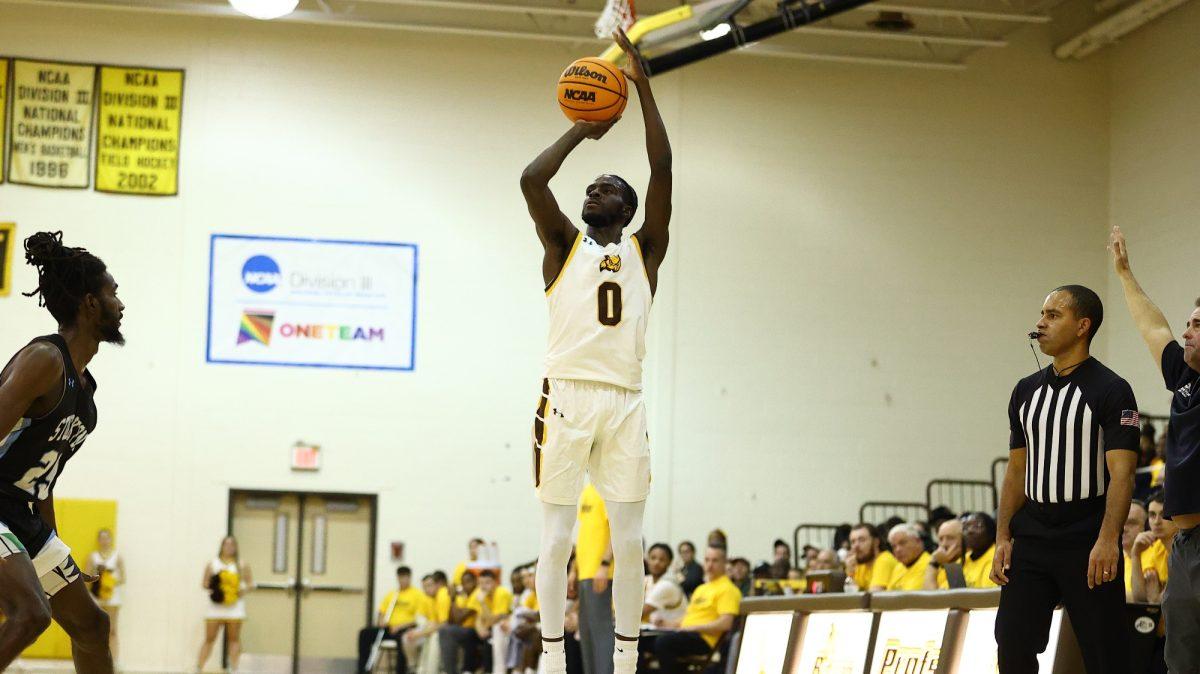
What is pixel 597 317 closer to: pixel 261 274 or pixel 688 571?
pixel 688 571

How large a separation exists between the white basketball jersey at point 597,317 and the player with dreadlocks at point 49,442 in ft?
5.17

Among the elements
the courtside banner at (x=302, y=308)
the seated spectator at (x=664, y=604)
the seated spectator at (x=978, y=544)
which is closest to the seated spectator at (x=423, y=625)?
the courtside banner at (x=302, y=308)

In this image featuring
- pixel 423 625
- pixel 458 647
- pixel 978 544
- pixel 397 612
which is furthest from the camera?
pixel 397 612

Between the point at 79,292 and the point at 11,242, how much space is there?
509 inches

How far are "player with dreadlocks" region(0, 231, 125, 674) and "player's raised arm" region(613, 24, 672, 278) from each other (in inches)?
77.4

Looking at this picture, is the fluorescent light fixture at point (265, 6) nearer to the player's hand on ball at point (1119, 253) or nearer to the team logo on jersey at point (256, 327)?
the team logo on jersey at point (256, 327)

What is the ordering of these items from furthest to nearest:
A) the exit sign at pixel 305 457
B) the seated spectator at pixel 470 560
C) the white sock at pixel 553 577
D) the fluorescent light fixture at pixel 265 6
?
the exit sign at pixel 305 457
the seated spectator at pixel 470 560
the fluorescent light fixture at pixel 265 6
the white sock at pixel 553 577

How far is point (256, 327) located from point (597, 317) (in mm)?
12185

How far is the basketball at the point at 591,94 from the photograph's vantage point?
206 inches

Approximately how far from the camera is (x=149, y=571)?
16.3 meters

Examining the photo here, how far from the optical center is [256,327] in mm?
16625

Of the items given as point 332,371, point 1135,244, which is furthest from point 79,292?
point 1135,244

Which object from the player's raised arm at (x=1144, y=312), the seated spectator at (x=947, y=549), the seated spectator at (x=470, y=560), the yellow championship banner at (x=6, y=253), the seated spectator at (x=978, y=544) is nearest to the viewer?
the player's raised arm at (x=1144, y=312)

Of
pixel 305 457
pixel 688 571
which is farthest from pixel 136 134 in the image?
pixel 688 571
